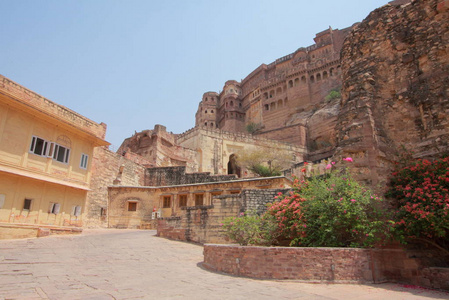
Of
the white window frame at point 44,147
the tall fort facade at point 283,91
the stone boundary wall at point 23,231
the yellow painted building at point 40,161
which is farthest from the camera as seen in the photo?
the tall fort facade at point 283,91

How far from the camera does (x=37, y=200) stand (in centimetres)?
1466

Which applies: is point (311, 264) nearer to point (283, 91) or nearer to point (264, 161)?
point (264, 161)

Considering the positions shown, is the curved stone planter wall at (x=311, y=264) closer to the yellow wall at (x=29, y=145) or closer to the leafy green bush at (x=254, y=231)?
the leafy green bush at (x=254, y=231)

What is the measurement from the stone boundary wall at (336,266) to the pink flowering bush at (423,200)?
600 mm

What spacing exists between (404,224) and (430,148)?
2270 mm

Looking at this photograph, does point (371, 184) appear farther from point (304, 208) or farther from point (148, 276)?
point (148, 276)

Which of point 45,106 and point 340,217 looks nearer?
point 340,217

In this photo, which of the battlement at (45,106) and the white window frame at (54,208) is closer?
the battlement at (45,106)

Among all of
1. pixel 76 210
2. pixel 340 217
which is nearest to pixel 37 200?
pixel 76 210

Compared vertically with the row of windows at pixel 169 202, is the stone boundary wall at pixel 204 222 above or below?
below

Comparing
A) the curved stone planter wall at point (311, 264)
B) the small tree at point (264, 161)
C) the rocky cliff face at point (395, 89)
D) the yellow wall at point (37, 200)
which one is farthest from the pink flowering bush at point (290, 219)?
the small tree at point (264, 161)

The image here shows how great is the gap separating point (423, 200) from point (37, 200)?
15.4m

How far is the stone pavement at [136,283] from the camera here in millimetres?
4848

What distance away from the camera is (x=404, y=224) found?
6543mm
